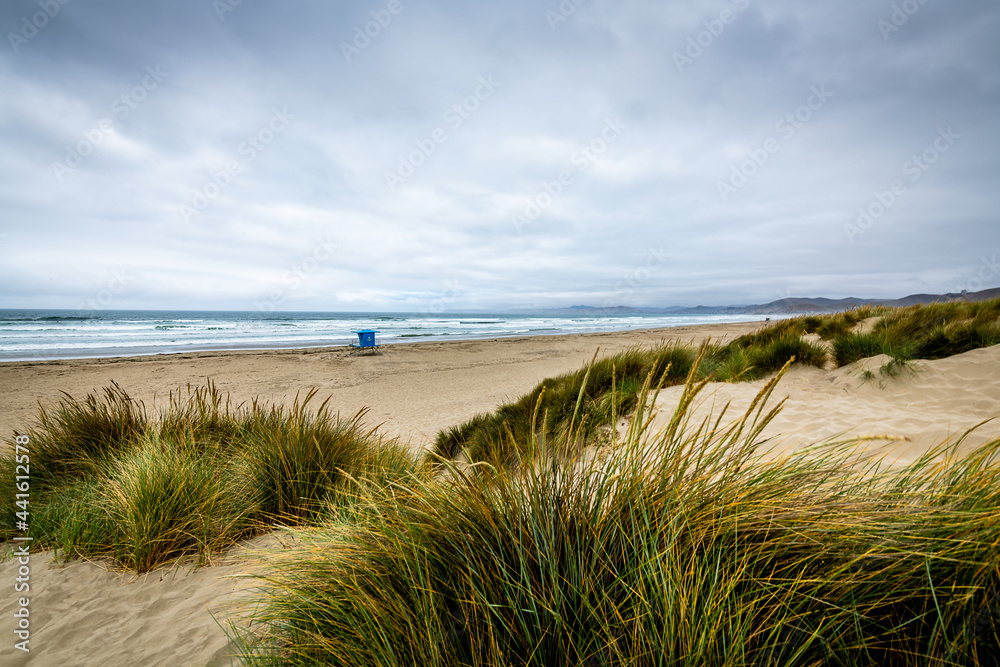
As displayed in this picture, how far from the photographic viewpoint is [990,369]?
5484 mm

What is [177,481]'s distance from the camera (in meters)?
2.92

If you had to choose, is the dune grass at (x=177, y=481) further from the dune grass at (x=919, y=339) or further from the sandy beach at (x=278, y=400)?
the dune grass at (x=919, y=339)

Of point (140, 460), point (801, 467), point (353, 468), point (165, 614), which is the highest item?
point (801, 467)

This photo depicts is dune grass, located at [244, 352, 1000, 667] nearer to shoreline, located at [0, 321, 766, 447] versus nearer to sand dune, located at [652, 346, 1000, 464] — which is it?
sand dune, located at [652, 346, 1000, 464]

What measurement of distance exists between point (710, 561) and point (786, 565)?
0.23 m

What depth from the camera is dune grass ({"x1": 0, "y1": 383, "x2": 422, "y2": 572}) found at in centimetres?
278

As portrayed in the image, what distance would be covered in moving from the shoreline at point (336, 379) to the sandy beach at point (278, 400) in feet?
0.20

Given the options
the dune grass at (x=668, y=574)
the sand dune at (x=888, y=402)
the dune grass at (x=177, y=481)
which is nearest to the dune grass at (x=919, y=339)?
the sand dune at (x=888, y=402)

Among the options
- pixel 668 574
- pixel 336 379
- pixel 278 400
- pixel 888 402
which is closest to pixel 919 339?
pixel 888 402

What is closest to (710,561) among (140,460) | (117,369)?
(140,460)

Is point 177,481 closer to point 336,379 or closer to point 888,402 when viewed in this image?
point 888,402

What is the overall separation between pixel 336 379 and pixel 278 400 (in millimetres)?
3027

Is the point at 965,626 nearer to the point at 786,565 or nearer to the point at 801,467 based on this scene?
the point at 786,565

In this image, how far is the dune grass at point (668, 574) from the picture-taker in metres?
1.16
